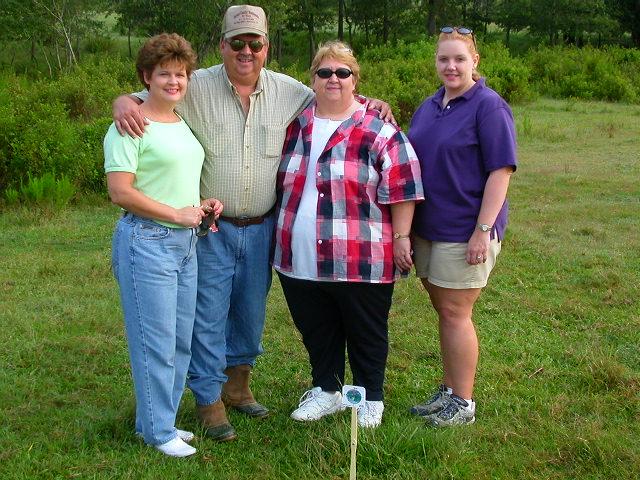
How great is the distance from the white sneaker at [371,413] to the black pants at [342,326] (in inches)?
1.4

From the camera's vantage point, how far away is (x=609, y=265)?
6402mm

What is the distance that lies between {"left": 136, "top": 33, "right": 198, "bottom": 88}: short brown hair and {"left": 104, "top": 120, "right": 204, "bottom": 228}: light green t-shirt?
0.74 feet

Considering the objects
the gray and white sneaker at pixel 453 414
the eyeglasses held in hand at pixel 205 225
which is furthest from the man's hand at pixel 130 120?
the gray and white sneaker at pixel 453 414

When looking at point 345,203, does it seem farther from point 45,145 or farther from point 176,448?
point 45,145

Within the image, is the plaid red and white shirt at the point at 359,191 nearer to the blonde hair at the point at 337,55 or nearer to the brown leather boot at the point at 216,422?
the blonde hair at the point at 337,55

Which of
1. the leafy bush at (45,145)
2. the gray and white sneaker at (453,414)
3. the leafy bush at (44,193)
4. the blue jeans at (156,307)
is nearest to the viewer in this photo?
the blue jeans at (156,307)

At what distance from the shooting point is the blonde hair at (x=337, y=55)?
3.39m

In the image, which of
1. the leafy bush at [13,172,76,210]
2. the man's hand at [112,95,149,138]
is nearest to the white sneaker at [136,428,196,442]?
the man's hand at [112,95,149,138]

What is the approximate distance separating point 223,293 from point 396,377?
3.95 feet

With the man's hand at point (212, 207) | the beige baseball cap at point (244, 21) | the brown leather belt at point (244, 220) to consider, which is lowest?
the brown leather belt at point (244, 220)

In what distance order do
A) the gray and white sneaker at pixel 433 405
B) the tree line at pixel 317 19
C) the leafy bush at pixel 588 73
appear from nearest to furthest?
the gray and white sneaker at pixel 433 405
the leafy bush at pixel 588 73
the tree line at pixel 317 19

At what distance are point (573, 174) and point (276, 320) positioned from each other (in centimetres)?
620

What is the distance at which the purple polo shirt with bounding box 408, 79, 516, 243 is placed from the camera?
10.9ft

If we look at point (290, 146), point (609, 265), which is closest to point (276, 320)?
point (290, 146)
